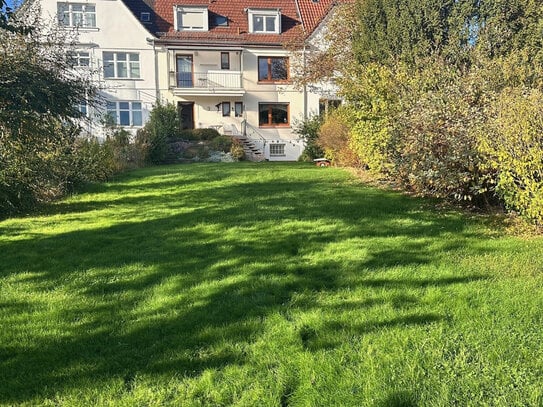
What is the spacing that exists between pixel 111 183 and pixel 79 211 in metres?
4.06

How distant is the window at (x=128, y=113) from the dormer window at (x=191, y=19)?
226 inches

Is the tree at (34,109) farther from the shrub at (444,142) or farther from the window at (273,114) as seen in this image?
the window at (273,114)

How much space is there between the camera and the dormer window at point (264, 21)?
30.0 meters

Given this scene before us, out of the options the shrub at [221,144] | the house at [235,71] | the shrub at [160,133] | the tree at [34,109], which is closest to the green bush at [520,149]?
the tree at [34,109]

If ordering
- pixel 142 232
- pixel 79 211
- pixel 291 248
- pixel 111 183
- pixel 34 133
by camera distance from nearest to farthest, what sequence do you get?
pixel 291 248 < pixel 142 232 < pixel 34 133 < pixel 79 211 < pixel 111 183

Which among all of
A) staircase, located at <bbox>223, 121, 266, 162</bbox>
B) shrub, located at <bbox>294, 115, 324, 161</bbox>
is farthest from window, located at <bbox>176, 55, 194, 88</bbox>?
shrub, located at <bbox>294, 115, 324, 161</bbox>

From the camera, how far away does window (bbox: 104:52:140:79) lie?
2819 cm

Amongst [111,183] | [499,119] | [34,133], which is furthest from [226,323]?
[111,183]

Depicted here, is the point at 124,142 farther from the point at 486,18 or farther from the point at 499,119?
the point at 499,119

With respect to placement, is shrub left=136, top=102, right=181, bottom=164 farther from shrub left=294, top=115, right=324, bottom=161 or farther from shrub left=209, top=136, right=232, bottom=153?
shrub left=294, top=115, right=324, bottom=161

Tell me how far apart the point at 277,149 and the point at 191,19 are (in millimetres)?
9999

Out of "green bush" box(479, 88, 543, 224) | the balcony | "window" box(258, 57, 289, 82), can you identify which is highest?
"window" box(258, 57, 289, 82)

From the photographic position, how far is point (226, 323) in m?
4.02

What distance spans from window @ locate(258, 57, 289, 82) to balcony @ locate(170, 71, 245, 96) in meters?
1.91
